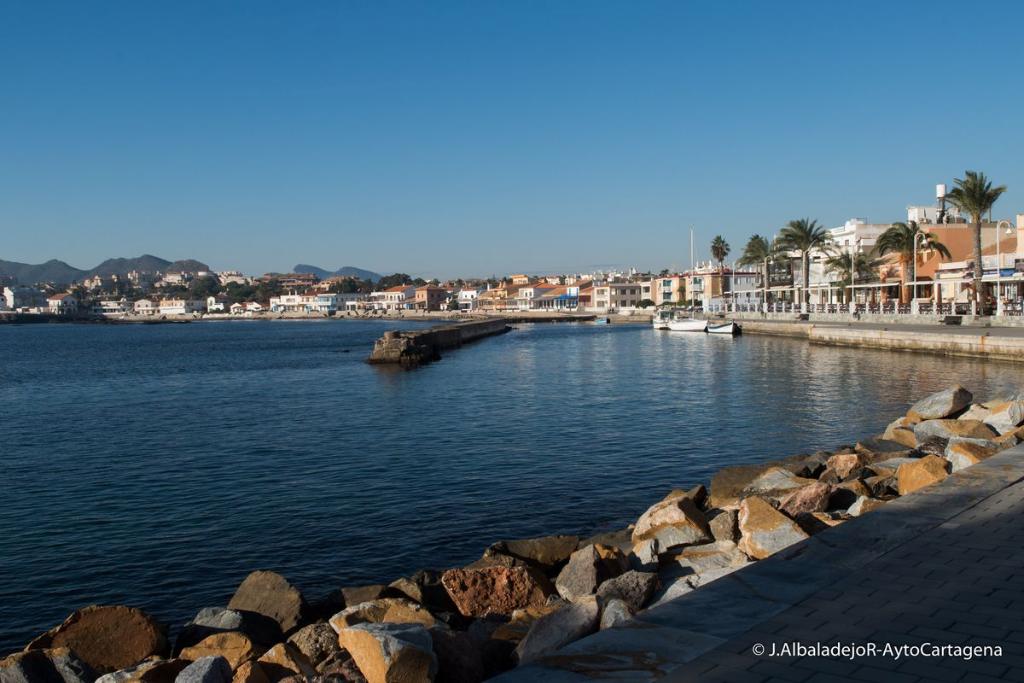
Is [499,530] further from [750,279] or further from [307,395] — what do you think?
[750,279]

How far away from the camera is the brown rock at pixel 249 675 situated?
5902 millimetres

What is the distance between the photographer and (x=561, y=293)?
17312 centimetres

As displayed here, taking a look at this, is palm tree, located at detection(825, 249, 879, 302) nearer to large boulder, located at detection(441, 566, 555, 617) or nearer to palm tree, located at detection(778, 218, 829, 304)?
palm tree, located at detection(778, 218, 829, 304)

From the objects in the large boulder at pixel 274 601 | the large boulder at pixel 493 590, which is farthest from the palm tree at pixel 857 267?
the large boulder at pixel 274 601

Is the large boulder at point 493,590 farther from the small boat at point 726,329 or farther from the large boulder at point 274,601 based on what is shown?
the small boat at point 726,329

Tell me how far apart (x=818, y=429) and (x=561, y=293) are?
152512 mm

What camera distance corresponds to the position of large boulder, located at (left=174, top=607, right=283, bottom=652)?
7.76 metres

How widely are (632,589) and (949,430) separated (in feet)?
31.7

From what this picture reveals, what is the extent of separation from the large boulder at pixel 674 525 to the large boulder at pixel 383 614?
2980 millimetres

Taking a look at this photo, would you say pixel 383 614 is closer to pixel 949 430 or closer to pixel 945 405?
pixel 949 430

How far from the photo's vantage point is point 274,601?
841 centimetres

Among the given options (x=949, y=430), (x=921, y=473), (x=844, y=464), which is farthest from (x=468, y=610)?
(x=949, y=430)

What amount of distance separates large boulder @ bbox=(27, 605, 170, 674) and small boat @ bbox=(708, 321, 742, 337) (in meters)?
66.7

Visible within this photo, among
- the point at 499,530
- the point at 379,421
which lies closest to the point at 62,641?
the point at 499,530
